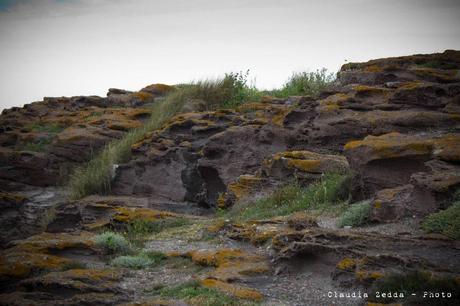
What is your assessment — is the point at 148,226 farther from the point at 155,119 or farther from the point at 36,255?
the point at 155,119

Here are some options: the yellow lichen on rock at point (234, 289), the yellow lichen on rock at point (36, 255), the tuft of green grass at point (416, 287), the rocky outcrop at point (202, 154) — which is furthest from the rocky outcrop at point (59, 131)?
the tuft of green grass at point (416, 287)

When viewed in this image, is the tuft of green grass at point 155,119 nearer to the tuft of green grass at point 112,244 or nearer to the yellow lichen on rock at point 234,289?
the tuft of green grass at point 112,244

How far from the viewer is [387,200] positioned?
8.52 meters

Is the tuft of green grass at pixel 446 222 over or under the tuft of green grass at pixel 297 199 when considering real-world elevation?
over

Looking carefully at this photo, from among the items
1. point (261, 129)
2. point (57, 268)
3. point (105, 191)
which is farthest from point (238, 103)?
point (57, 268)

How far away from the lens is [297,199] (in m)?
11.2

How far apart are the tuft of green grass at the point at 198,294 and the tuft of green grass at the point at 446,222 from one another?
9.84 feet

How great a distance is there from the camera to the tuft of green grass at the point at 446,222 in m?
7.00

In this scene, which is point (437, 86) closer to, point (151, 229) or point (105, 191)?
point (151, 229)

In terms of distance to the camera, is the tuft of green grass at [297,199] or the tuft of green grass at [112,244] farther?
the tuft of green grass at [297,199]

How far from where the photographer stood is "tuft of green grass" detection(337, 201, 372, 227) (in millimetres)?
8617

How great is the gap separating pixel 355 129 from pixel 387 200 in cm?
441

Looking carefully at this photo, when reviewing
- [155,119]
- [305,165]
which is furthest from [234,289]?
[155,119]

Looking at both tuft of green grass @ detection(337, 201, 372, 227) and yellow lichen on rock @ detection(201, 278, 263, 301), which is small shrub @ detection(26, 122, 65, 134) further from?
yellow lichen on rock @ detection(201, 278, 263, 301)
